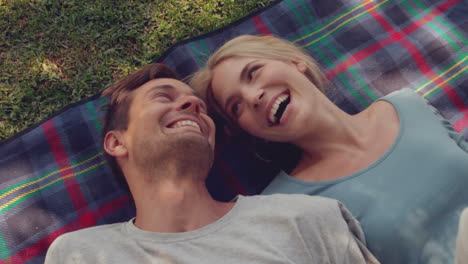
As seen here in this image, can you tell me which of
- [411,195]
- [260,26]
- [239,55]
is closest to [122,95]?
[239,55]

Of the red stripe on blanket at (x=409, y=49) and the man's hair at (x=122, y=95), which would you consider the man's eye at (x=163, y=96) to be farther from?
the red stripe on blanket at (x=409, y=49)

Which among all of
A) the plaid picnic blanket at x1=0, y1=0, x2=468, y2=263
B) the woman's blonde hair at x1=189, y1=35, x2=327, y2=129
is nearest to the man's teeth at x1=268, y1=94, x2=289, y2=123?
the woman's blonde hair at x1=189, y1=35, x2=327, y2=129

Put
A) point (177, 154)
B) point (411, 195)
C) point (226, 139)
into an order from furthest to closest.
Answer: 1. point (226, 139)
2. point (411, 195)
3. point (177, 154)

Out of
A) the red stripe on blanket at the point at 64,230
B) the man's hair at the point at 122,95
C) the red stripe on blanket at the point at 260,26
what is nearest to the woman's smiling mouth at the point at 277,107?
the man's hair at the point at 122,95

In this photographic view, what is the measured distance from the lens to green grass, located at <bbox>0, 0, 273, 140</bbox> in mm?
3434

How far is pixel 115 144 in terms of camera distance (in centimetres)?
269

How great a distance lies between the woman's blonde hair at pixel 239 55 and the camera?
299cm

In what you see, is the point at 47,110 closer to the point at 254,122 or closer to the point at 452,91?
the point at 254,122

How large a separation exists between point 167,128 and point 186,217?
531 millimetres

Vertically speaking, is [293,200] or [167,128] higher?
[167,128]

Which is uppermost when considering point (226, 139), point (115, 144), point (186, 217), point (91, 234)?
point (115, 144)

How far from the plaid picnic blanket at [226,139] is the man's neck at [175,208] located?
2.24ft

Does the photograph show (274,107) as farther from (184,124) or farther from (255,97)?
(184,124)

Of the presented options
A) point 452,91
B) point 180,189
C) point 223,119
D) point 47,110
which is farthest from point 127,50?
point 452,91
